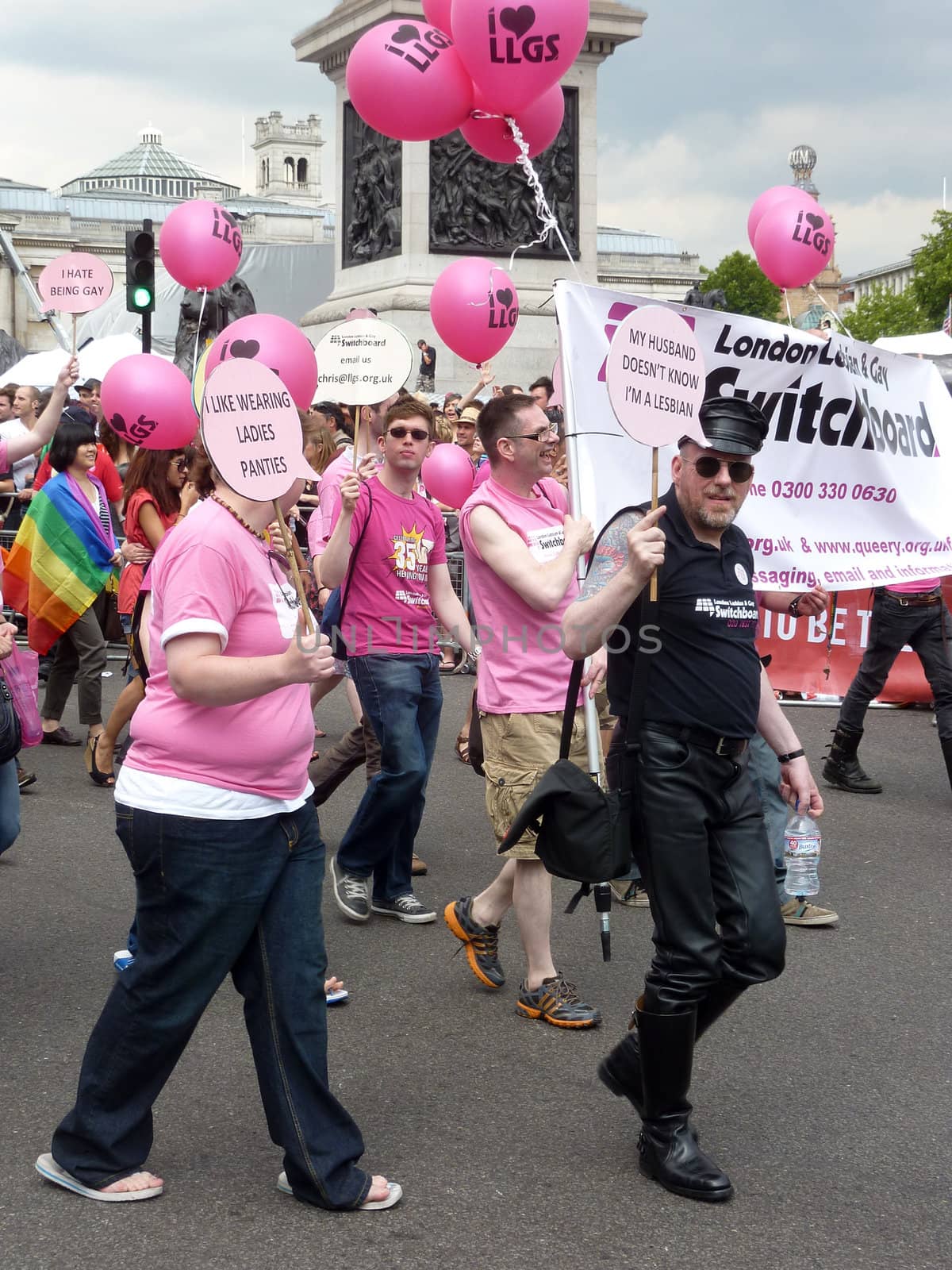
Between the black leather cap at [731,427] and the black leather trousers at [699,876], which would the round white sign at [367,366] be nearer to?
the black leather cap at [731,427]

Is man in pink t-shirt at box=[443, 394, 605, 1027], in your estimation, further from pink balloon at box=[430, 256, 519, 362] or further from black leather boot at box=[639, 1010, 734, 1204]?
pink balloon at box=[430, 256, 519, 362]

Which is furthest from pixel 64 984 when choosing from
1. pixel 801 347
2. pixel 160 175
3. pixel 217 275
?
pixel 160 175

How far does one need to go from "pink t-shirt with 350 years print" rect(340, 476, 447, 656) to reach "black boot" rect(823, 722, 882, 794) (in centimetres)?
330

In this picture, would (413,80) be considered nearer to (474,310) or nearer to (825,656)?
(474,310)

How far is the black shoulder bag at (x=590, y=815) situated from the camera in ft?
12.5

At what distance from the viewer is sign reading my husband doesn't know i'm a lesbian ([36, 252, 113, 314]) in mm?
8883

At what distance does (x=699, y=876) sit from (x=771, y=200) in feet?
17.4

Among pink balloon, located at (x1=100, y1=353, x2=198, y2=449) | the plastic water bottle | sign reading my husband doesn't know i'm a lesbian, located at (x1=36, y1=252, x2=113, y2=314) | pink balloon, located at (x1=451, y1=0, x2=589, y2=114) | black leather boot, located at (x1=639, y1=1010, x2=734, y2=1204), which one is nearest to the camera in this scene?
black leather boot, located at (x1=639, y1=1010, x2=734, y2=1204)

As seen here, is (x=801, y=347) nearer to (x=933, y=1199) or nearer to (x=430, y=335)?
Answer: (x=933, y=1199)

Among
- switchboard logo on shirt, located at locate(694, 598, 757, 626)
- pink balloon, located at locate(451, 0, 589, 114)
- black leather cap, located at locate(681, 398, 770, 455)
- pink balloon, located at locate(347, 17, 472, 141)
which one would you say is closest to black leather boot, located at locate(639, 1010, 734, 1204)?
switchboard logo on shirt, located at locate(694, 598, 757, 626)

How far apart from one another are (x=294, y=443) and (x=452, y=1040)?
206 cm

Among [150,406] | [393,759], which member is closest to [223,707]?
[393,759]

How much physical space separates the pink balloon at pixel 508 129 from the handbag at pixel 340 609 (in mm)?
2280

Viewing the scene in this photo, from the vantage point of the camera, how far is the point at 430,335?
69.2 ft
